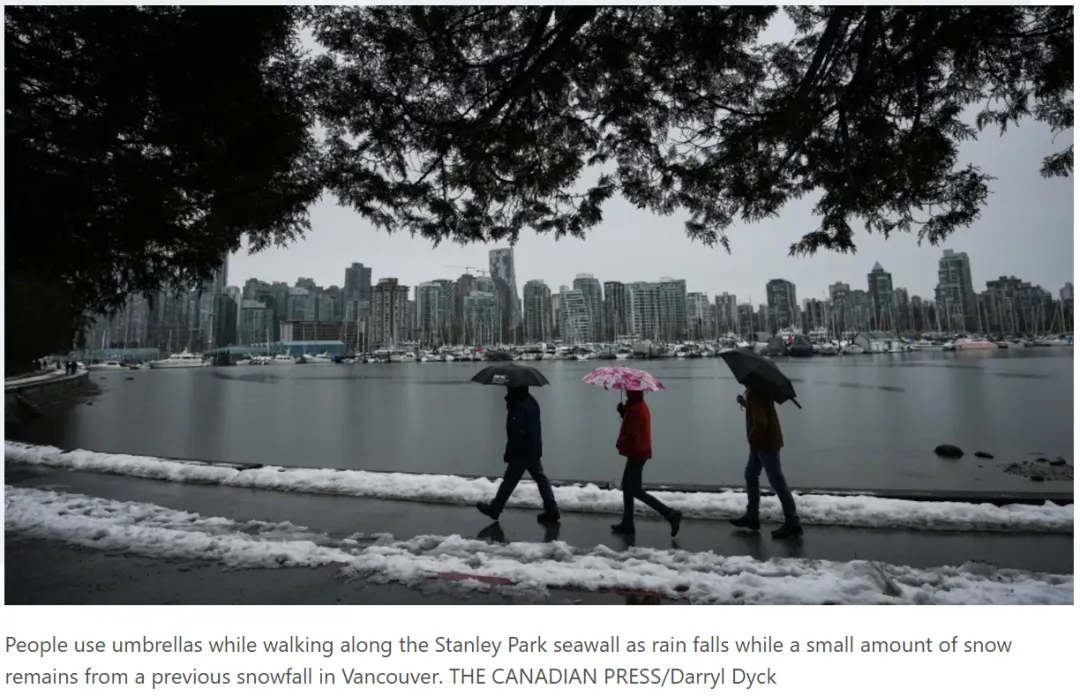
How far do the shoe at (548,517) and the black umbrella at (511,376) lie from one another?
112cm

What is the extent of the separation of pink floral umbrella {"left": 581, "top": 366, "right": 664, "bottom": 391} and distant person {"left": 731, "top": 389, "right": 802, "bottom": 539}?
0.70 m

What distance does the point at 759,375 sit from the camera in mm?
4453

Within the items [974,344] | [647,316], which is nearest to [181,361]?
[647,316]

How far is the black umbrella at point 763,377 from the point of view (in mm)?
4414

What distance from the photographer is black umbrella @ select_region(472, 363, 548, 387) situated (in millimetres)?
4844

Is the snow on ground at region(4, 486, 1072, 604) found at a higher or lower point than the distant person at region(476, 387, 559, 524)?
lower

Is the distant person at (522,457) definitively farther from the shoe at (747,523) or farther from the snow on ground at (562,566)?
the shoe at (747,523)

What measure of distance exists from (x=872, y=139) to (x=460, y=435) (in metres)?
12.1

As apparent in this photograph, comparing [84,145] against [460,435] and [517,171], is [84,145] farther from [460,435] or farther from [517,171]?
[460,435]

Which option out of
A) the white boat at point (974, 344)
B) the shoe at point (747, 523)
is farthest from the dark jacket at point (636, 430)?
the white boat at point (974, 344)

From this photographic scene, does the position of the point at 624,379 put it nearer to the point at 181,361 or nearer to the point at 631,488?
the point at 631,488

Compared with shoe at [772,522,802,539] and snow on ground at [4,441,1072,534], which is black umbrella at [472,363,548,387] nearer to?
snow on ground at [4,441,1072,534]

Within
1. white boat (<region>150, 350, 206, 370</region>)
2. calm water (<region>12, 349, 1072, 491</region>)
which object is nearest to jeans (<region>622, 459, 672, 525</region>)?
calm water (<region>12, 349, 1072, 491</region>)

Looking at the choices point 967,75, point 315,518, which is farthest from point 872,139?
point 315,518
